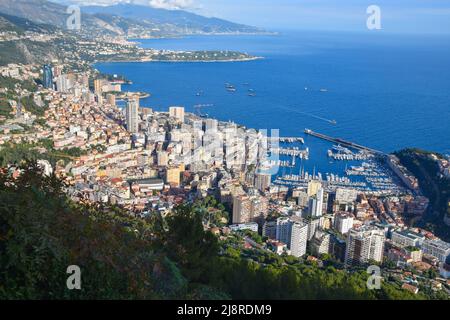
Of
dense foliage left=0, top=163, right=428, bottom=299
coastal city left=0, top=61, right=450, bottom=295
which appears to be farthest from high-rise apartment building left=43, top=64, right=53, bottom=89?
dense foliage left=0, top=163, right=428, bottom=299

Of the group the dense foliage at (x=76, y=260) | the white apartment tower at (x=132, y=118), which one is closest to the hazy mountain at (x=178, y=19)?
the white apartment tower at (x=132, y=118)

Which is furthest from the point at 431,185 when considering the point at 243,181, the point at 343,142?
the point at 243,181

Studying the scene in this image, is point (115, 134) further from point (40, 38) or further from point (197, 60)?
point (197, 60)

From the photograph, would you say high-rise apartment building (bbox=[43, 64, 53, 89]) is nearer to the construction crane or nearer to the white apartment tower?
the construction crane

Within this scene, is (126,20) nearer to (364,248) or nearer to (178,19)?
(178,19)

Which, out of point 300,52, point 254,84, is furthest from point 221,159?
point 300,52

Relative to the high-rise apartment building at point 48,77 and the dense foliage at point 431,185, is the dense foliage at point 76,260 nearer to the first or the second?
the dense foliage at point 431,185

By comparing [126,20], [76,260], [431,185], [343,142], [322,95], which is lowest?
[431,185]
